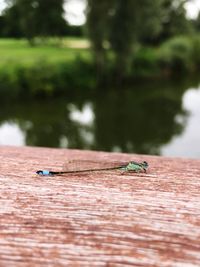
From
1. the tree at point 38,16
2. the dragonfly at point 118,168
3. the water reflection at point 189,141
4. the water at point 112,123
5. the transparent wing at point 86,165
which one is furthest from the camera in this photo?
the tree at point 38,16

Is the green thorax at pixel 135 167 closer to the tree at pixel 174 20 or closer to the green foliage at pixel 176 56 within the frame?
the green foliage at pixel 176 56

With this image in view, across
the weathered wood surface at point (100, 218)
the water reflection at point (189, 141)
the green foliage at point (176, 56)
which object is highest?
the green foliage at point (176, 56)

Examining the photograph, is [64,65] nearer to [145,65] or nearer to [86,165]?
[145,65]

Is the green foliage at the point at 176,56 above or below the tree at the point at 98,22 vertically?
above

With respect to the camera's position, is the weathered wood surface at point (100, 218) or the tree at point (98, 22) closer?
the weathered wood surface at point (100, 218)

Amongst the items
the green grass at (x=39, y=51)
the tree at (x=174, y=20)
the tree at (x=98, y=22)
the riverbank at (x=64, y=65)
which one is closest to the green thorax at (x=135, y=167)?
the riverbank at (x=64, y=65)

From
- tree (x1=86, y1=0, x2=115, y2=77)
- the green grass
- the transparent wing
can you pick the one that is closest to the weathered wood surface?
the transparent wing

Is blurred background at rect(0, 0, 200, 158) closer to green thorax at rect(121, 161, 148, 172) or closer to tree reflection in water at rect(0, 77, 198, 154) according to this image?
tree reflection in water at rect(0, 77, 198, 154)
